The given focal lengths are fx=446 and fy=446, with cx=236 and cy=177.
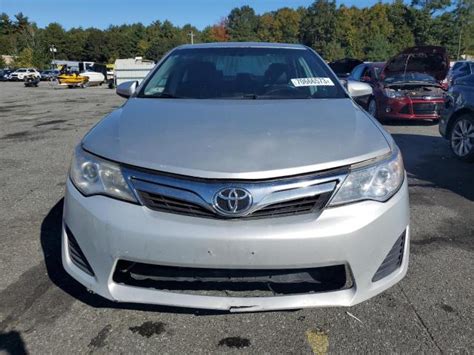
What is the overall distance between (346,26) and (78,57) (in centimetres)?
6593

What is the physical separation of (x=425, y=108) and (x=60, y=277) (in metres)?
8.65

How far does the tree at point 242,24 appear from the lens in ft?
347

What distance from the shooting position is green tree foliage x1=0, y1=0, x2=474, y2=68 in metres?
68.2

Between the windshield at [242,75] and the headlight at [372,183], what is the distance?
45.0 inches

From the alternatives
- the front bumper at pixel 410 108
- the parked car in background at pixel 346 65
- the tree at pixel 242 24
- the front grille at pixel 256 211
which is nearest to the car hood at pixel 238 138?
the front grille at pixel 256 211

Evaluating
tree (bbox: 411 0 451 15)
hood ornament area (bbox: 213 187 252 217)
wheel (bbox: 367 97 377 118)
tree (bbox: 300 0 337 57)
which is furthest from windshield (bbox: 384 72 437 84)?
tree (bbox: 300 0 337 57)

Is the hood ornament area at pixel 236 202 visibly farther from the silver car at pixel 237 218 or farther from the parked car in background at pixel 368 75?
the parked car in background at pixel 368 75

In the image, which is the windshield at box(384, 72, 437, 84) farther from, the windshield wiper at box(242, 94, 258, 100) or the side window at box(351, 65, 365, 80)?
the windshield wiper at box(242, 94, 258, 100)

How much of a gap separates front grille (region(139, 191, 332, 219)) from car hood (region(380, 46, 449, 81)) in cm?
951

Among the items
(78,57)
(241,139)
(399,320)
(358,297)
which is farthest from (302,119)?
(78,57)

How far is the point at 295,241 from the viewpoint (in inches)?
77.5

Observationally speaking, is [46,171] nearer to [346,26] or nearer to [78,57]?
[346,26]

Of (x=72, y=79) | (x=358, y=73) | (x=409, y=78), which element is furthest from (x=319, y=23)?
(x=409, y=78)

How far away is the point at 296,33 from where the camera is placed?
10719cm
